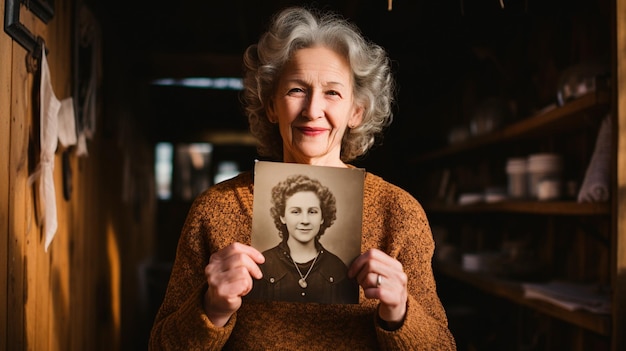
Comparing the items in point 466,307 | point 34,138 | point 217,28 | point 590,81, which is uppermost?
point 217,28

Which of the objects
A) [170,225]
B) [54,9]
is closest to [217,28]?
[54,9]

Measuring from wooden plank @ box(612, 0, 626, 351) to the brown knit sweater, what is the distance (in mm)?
632

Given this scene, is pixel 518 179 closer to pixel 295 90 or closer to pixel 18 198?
pixel 295 90

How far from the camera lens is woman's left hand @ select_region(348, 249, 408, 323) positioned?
39.3 inches

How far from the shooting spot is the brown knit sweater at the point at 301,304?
45.3 inches

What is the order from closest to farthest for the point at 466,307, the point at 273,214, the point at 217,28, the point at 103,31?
the point at 273,214 < the point at 103,31 < the point at 466,307 < the point at 217,28

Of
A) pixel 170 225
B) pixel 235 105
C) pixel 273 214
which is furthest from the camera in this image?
pixel 170 225

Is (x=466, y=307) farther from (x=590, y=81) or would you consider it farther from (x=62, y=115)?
(x=62, y=115)

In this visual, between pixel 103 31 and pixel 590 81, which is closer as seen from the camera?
pixel 590 81

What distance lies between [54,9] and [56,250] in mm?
897

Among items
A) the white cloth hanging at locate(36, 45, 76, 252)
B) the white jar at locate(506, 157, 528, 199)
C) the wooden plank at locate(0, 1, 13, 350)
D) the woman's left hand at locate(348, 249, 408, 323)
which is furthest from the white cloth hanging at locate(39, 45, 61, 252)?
the white jar at locate(506, 157, 528, 199)

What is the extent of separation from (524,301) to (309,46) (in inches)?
56.5

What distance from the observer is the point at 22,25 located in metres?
1.48

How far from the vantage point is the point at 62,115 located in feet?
6.65
